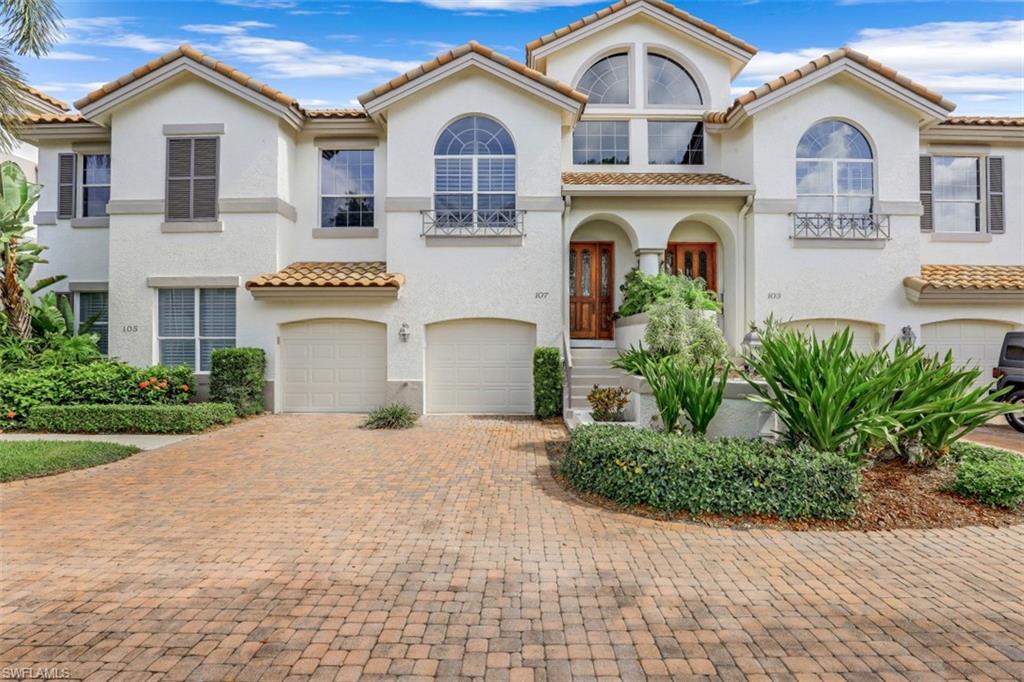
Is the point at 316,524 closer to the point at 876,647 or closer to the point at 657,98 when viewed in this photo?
the point at 876,647

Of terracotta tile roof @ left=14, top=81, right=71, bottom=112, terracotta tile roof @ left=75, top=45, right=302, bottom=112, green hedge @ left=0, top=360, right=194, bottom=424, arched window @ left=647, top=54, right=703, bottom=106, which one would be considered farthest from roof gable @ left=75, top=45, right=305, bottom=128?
arched window @ left=647, top=54, right=703, bottom=106

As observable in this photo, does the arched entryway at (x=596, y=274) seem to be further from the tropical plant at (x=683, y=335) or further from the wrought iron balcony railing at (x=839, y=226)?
the tropical plant at (x=683, y=335)

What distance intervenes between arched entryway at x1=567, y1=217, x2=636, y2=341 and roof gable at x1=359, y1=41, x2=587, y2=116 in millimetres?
3744

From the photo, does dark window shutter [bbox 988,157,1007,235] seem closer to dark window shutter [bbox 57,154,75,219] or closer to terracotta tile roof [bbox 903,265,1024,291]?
terracotta tile roof [bbox 903,265,1024,291]

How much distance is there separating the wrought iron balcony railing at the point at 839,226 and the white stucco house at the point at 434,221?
5cm

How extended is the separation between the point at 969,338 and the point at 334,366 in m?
16.3

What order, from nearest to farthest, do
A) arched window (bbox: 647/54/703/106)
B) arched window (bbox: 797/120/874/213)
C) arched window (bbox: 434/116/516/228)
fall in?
arched window (bbox: 434/116/516/228)
arched window (bbox: 797/120/874/213)
arched window (bbox: 647/54/703/106)

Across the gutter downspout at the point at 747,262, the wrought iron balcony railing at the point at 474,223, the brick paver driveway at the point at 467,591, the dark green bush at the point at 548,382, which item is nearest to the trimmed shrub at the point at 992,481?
the brick paver driveway at the point at 467,591

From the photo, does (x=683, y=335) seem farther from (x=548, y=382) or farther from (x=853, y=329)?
(x=853, y=329)

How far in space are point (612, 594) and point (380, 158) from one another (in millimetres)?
13813

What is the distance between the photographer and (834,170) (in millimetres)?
15453

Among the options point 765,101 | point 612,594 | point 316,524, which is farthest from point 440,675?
point 765,101

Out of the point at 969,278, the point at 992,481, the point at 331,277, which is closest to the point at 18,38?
the point at 331,277

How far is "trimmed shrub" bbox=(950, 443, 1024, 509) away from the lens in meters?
6.71
